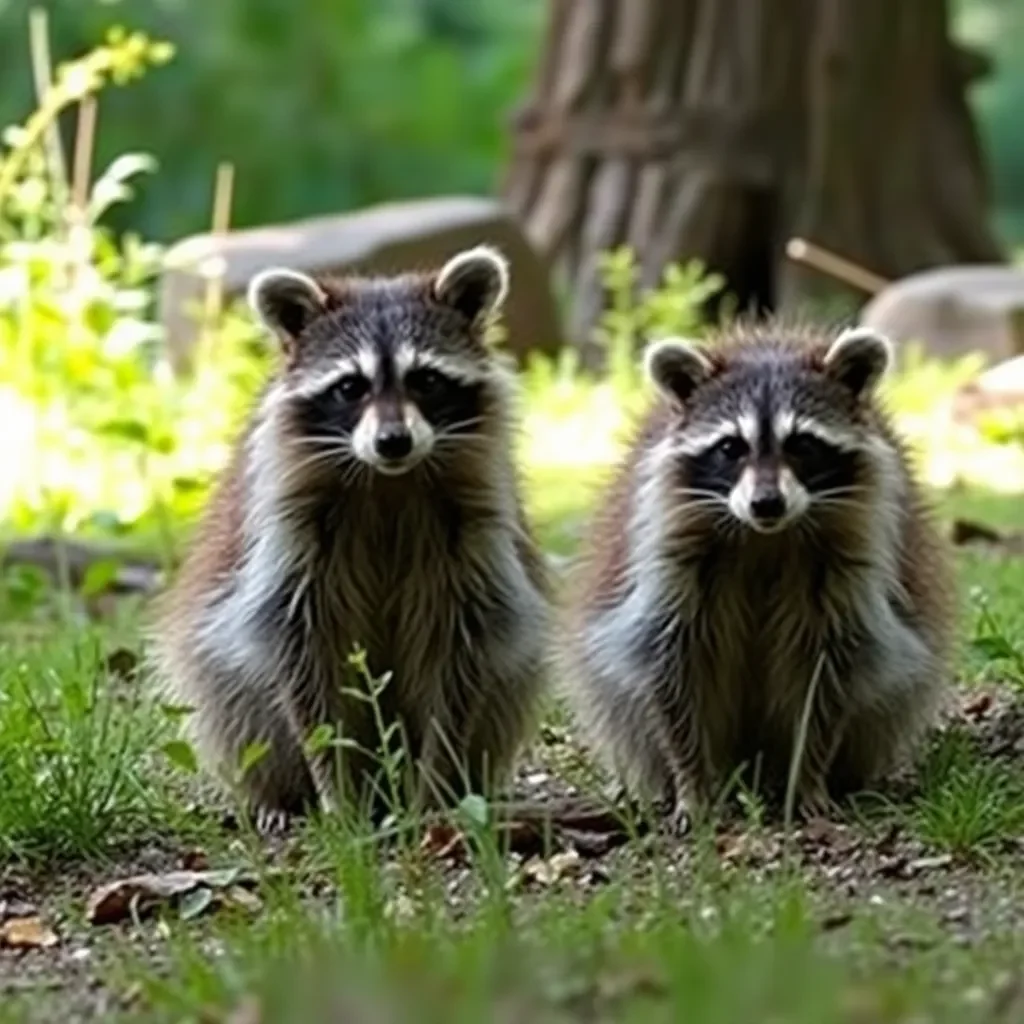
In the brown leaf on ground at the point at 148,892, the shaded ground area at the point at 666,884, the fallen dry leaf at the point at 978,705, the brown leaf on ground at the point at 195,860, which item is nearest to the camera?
the shaded ground area at the point at 666,884

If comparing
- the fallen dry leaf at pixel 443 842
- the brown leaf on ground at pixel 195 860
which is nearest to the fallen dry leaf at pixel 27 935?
the brown leaf on ground at pixel 195 860

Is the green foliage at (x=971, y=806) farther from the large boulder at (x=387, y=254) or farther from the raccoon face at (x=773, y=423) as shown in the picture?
the large boulder at (x=387, y=254)

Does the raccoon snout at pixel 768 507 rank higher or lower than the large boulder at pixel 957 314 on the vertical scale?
higher

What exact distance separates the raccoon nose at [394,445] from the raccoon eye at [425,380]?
0.67 feet

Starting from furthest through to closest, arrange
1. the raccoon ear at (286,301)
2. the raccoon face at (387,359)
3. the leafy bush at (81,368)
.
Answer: the leafy bush at (81,368)
the raccoon ear at (286,301)
the raccoon face at (387,359)

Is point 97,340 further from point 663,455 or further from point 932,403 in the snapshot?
point 663,455

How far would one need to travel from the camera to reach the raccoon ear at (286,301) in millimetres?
5754

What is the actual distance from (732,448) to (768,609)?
28cm

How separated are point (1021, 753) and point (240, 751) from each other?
1.38m

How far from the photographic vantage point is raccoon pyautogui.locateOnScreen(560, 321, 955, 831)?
546cm

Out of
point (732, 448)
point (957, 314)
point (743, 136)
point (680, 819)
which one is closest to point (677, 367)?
point (732, 448)

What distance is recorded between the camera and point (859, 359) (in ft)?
18.2

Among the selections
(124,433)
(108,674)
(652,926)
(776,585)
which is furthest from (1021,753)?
(124,433)

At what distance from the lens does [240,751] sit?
5.71 meters
